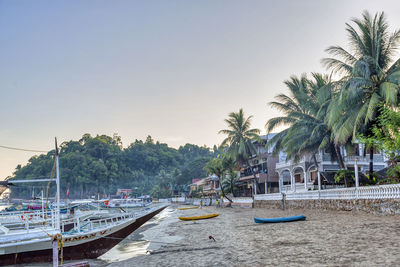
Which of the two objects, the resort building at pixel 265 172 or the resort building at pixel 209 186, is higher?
the resort building at pixel 265 172

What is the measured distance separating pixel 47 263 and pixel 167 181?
4239 inches

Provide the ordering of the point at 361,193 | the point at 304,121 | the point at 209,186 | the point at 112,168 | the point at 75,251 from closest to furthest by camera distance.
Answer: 1. the point at 75,251
2. the point at 361,193
3. the point at 304,121
4. the point at 209,186
5. the point at 112,168

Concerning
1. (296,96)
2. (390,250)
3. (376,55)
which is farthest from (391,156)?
(296,96)

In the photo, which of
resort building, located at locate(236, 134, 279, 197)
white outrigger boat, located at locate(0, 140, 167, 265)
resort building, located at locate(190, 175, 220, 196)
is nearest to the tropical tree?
resort building, located at locate(236, 134, 279, 197)

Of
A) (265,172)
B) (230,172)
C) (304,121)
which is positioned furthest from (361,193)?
(230,172)

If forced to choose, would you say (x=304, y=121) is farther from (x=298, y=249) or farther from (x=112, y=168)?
(x=112, y=168)

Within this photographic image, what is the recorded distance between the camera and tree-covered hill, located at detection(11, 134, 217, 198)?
126 meters

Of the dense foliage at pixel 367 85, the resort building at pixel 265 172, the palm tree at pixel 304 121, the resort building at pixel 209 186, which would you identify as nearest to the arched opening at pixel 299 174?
A: the resort building at pixel 265 172

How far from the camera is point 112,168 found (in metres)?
143

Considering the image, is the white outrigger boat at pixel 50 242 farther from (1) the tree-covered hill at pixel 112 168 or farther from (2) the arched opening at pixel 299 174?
(1) the tree-covered hill at pixel 112 168

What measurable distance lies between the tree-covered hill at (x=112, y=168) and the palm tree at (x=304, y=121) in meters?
92.2

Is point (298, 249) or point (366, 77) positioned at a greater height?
point (366, 77)

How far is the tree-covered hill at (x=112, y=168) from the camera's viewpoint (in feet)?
412

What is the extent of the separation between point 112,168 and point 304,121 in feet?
415
